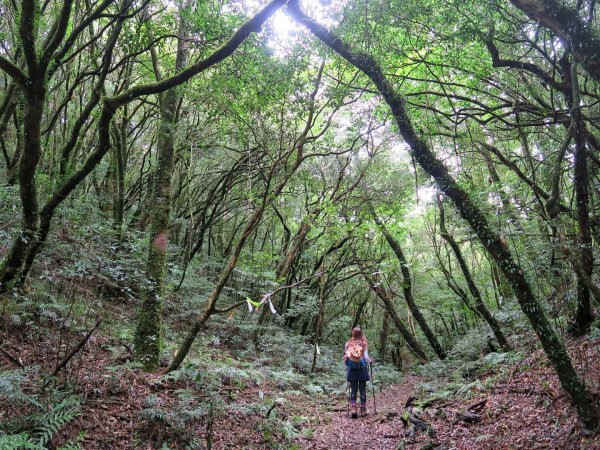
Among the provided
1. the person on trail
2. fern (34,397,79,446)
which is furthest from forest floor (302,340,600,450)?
fern (34,397,79,446)

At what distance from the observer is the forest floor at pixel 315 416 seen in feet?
17.1

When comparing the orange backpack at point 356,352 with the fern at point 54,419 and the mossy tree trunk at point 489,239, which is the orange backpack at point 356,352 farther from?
the fern at point 54,419

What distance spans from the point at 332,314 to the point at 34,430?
2228 cm

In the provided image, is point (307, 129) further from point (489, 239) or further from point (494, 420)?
point (494, 420)

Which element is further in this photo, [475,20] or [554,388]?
[475,20]

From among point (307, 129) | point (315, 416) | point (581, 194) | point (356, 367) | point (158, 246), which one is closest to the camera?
point (581, 194)

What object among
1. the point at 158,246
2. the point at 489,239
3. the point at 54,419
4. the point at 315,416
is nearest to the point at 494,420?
the point at 489,239

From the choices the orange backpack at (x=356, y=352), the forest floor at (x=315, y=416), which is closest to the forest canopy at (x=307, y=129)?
the forest floor at (x=315, y=416)

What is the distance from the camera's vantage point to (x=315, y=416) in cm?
886

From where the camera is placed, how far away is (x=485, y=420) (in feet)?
22.1

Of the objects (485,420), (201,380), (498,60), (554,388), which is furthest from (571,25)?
(201,380)

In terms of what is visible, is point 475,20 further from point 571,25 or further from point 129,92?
point 129,92

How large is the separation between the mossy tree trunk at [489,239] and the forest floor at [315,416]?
0.45m

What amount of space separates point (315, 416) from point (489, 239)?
551cm
